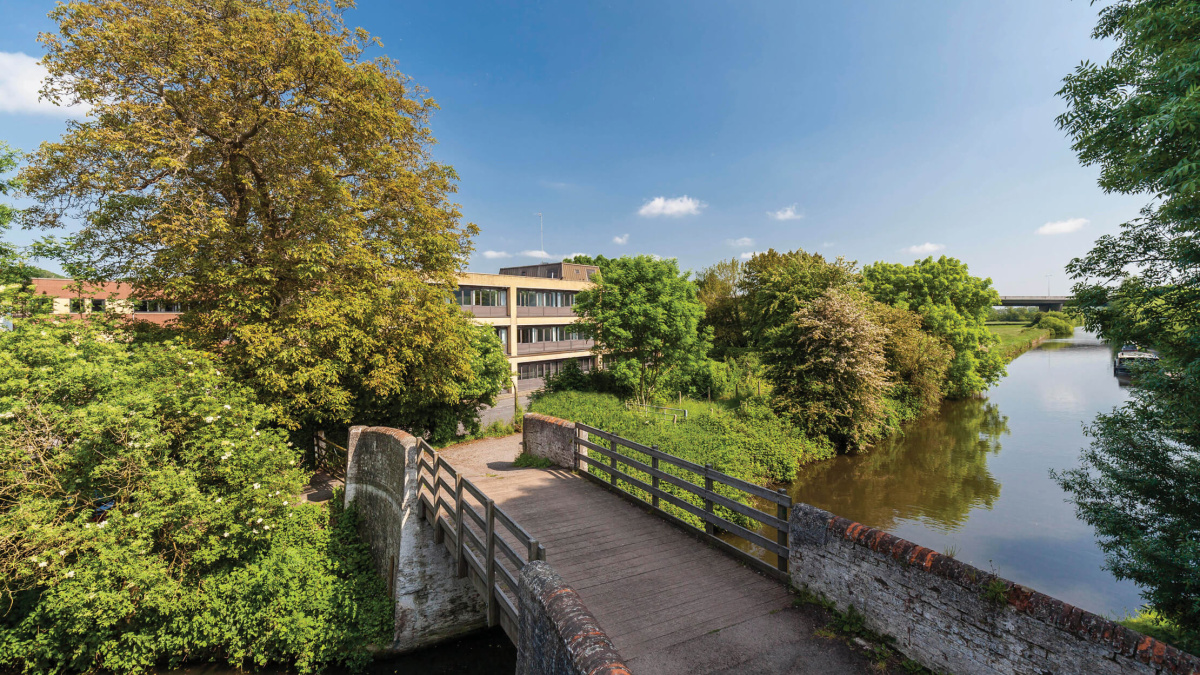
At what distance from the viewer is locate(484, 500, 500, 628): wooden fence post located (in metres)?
6.56

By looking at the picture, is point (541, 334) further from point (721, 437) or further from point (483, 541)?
point (483, 541)

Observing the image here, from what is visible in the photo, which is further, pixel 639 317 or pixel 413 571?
pixel 639 317

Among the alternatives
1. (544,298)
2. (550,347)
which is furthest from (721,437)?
(544,298)

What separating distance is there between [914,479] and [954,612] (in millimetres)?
16748

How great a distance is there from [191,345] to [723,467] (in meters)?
15.1

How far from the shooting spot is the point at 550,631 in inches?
168

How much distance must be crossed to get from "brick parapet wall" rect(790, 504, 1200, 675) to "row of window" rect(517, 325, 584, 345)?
28.9 metres

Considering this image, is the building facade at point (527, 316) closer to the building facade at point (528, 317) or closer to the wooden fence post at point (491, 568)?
the building facade at point (528, 317)

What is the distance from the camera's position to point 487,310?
31.6 m

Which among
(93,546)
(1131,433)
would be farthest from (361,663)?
(1131,433)

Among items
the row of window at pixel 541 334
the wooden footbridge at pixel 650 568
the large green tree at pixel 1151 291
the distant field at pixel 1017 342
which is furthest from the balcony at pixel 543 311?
the distant field at pixel 1017 342

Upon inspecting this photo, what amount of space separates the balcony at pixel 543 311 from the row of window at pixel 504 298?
0.29 meters

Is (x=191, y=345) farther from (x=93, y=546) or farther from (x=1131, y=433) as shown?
(x=1131, y=433)

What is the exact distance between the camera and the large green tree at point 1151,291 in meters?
6.66
